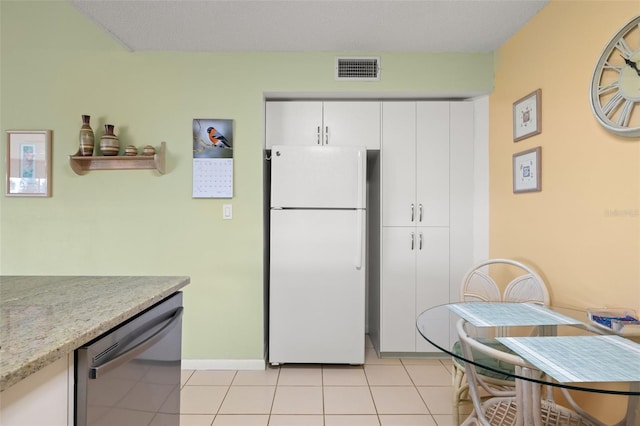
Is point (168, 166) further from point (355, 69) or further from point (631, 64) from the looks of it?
point (631, 64)

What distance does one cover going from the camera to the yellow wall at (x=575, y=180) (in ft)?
4.53

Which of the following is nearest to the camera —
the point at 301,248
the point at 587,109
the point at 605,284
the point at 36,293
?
the point at 36,293

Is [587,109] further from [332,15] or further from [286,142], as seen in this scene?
[286,142]

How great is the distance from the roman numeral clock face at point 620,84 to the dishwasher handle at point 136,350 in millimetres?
2022

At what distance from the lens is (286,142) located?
2529 millimetres

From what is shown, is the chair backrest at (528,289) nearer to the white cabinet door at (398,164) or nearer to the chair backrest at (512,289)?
the chair backrest at (512,289)

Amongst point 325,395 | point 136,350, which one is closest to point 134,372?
point 136,350

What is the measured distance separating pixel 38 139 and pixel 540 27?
3.63 meters

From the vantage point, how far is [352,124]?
2.53 metres

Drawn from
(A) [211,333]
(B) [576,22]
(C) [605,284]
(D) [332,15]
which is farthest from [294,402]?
(B) [576,22]

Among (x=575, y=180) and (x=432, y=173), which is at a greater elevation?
(x=432, y=173)

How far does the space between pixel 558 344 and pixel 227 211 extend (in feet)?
6.96

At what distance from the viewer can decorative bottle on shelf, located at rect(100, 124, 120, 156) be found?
7.60 feet

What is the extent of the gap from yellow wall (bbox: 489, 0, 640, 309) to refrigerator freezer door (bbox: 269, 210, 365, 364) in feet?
3.85
